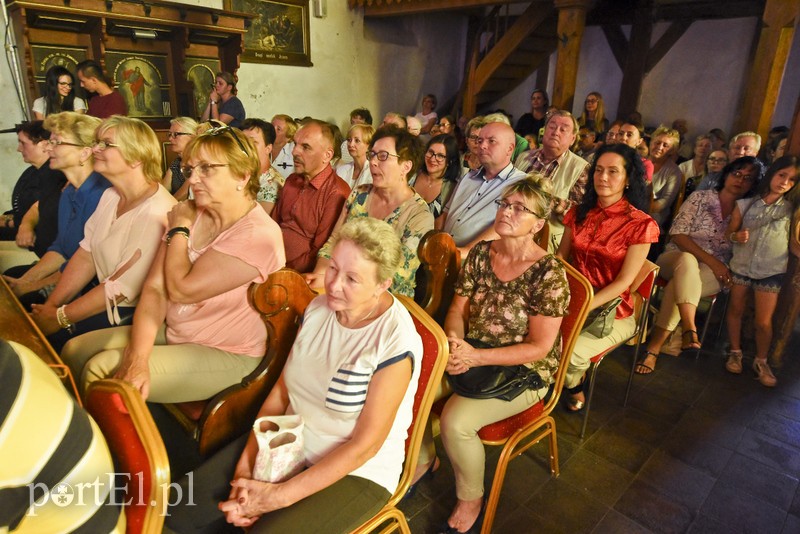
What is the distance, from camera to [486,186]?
279 cm

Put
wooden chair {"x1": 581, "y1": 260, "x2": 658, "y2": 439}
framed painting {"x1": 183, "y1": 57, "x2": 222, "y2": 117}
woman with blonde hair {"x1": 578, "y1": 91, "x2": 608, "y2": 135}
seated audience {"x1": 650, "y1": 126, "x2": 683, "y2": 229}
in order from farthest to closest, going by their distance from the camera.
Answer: framed painting {"x1": 183, "y1": 57, "x2": 222, "y2": 117}, woman with blonde hair {"x1": 578, "y1": 91, "x2": 608, "y2": 135}, seated audience {"x1": 650, "y1": 126, "x2": 683, "y2": 229}, wooden chair {"x1": 581, "y1": 260, "x2": 658, "y2": 439}

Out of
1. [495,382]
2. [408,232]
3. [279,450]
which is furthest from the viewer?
[408,232]

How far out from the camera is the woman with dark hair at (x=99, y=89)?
4816mm

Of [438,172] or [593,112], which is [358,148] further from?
[593,112]

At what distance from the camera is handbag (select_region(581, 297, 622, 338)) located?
230 cm

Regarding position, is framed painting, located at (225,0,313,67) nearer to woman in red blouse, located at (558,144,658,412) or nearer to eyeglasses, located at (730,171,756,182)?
woman in red blouse, located at (558,144,658,412)

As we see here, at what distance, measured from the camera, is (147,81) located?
5.87 meters

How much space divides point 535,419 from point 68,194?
2488mm

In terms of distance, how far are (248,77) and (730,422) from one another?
22.0 feet

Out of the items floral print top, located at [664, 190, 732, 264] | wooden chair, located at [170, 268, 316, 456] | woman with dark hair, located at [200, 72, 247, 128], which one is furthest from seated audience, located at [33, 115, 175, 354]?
woman with dark hair, located at [200, 72, 247, 128]

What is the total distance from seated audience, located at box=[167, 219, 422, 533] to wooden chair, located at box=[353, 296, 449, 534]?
0.13ft

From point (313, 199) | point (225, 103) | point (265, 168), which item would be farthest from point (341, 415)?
point (225, 103)

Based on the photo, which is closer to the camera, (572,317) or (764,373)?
(572,317)

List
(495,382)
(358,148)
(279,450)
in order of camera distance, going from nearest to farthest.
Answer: (279,450), (495,382), (358,148)
